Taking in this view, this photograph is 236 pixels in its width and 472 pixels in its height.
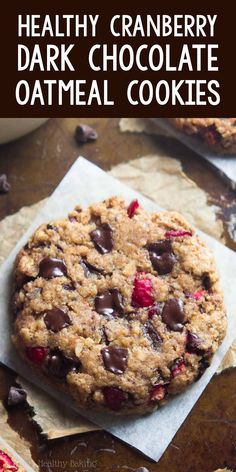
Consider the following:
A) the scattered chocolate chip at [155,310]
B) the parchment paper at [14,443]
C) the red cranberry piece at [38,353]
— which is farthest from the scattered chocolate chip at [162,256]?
the parchment paper at [14,443]

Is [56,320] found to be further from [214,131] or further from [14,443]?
[214,131]

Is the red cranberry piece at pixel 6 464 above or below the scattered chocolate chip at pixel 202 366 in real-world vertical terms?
below

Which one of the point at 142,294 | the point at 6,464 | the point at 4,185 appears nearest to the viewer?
the point at 6,464

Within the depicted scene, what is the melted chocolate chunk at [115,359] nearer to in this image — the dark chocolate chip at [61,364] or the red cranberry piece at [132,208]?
the dark chocolate chip at [61,364]

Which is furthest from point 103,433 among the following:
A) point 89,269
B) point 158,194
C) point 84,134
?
point 84,134

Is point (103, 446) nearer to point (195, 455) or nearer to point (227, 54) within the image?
point (195, 455)
